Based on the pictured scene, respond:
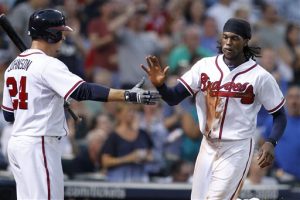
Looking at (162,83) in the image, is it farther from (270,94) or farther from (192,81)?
(270,94)

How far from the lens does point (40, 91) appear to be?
707 cm

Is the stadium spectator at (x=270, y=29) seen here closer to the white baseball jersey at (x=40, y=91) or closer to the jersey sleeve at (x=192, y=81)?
the jersey sleeve at (x=192, y=81)

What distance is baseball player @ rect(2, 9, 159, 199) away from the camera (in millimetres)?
7035

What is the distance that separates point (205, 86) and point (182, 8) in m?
7.29

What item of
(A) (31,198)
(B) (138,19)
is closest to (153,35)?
(B) (138,19)

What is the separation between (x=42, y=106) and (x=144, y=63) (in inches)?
266

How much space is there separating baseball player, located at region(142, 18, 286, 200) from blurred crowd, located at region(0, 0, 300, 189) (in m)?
2.95

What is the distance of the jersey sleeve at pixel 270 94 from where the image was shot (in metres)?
7.61

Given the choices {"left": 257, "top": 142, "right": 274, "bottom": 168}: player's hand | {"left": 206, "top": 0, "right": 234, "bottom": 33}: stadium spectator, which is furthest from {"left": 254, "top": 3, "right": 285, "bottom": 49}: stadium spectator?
{"left": 257, "top": 142, "right": 274, "bottom": 168}: player's hand

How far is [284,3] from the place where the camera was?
1598 cm

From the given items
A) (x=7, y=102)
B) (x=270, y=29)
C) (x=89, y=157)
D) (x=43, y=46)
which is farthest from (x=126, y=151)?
(x=270, y=29)

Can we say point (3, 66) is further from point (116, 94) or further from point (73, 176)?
point (116, 94)

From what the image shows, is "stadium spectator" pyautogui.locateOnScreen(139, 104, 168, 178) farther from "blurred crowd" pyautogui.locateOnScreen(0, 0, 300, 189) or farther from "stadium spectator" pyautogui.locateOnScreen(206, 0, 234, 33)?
Answer: "stadium spectator" pyautogui.locateOnScreen(206, 0, 234, 33)

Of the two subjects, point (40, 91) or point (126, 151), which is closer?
point (40, 91)
